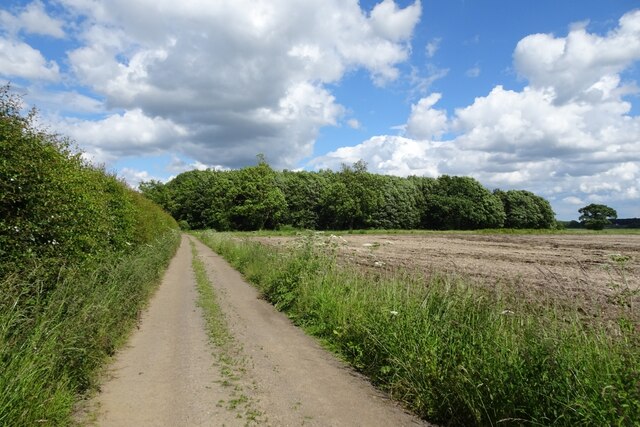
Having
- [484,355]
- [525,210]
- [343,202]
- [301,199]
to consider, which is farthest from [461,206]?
[484,355]

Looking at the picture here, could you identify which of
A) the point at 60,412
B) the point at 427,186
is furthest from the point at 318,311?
the point at 427,186

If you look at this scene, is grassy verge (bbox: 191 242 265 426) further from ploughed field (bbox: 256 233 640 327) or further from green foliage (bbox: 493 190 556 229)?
green foliage (bbox: 493 190 556 229)

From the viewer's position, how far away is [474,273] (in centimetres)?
1747

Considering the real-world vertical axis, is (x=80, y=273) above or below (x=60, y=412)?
above

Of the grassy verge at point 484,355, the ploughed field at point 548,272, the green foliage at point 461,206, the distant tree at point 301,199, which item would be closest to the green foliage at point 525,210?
the green foliage at point 461,206

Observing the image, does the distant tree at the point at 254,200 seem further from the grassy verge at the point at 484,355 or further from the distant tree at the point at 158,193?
the grassy verge at the point at 484,355

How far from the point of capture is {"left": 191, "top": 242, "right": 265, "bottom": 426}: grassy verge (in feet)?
17.7

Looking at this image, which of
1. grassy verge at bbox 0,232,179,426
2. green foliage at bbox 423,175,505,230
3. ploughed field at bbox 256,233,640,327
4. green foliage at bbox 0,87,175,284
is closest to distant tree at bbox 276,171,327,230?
green foliage at bbox 423,175,505,230

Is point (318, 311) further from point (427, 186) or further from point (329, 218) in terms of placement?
point (427, 186)

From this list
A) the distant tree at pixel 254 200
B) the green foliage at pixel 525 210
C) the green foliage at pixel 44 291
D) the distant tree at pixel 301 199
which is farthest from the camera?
the green foliage at pixel 525 210

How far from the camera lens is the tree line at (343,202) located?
7894cm

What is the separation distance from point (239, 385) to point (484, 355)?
343 cm

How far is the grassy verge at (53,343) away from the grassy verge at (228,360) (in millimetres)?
1827

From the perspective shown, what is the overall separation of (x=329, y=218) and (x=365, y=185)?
11099mm
